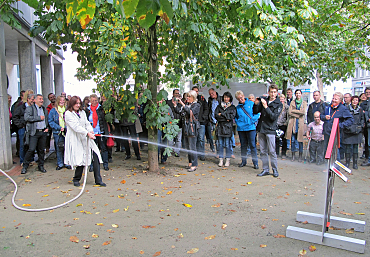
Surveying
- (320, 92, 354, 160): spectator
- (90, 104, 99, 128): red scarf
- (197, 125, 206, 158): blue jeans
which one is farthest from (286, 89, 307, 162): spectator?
(90, 104, 99, 128): red scarf

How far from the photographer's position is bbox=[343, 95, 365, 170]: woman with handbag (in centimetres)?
850

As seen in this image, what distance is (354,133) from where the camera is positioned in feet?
28.0

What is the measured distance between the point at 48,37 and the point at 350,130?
327 inches

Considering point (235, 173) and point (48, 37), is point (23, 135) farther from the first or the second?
point (235, 173)

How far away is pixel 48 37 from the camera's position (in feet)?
23.3

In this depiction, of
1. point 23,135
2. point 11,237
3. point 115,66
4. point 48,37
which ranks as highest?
point 48,37

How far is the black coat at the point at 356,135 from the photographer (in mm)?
8531

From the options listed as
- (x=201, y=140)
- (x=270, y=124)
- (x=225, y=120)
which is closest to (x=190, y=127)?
(x=225, y=120)

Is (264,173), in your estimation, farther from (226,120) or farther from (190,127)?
(190,127)

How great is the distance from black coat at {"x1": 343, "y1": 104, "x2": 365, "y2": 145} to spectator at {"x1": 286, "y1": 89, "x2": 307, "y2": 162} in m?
1.19

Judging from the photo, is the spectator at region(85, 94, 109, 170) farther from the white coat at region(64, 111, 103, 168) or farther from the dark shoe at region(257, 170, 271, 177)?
the dark shoe at region(257, 170, 271, 177)

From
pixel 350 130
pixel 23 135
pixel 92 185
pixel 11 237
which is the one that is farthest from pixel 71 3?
pixel 350 130

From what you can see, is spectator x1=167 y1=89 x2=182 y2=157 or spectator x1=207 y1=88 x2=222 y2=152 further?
spectator x1=207 y1=88 x2=222 y2=152

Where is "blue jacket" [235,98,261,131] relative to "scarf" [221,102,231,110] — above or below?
below
